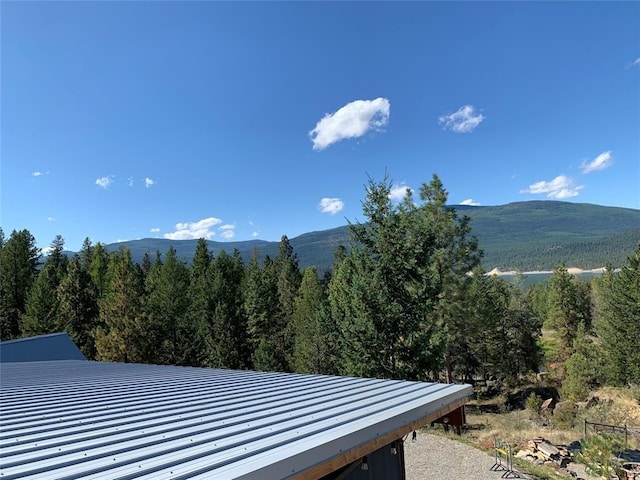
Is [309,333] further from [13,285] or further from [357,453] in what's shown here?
[357,453]

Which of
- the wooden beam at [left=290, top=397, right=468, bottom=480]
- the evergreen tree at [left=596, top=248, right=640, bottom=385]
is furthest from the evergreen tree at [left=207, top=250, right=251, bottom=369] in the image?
the wooden beam at [left=290, top=397, right=468, bottom=480]

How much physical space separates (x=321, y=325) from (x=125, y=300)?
13102 mm

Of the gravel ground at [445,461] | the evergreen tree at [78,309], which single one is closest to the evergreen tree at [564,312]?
the gravel ground at [445,461]

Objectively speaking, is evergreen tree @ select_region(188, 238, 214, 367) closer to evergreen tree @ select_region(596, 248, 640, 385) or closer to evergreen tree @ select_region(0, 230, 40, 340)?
evergreen tree @ select_region(0, 230, 40, 340)

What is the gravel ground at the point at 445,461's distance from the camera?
1058cm

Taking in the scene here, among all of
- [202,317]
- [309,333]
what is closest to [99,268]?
[202,317]

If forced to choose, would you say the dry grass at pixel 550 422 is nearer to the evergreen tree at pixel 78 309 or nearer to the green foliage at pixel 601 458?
the green foliage at pixel 601 458

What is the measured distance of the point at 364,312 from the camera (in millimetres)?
14500

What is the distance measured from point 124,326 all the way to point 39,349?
10702mm

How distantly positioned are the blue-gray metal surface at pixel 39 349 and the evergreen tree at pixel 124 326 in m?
9.17

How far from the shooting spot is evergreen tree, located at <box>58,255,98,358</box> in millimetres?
28181

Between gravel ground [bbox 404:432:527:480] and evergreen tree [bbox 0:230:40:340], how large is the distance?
2967 centimetres

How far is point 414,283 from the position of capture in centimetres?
1526

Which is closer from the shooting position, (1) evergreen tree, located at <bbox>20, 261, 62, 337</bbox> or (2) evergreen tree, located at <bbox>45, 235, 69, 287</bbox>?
(1) evergreen tree, located at <bbox>20, 261, 62, 337</bbox>
